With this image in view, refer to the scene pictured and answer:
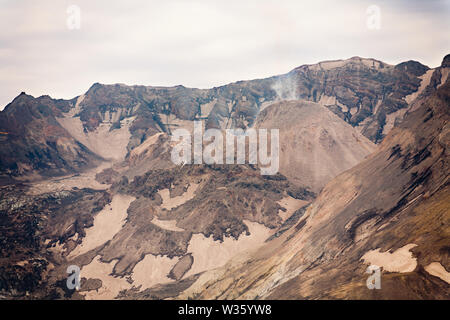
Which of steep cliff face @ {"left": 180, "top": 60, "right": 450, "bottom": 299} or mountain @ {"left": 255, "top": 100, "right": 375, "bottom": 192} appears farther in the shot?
mountain @ {"left": 255, "top": 100, "right": 375, "bottom": 192}

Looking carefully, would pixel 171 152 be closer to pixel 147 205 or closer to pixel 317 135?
pixel 147 205

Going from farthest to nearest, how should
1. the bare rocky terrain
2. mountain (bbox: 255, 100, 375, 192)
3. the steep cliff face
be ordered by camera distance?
mountain (bbox: 255, 100, 375, 192)
the bare rocky terrain
the steep cliff face

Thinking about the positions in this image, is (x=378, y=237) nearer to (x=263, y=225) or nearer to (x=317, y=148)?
(x=263, y=225)

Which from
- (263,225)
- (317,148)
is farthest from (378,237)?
(317,148)

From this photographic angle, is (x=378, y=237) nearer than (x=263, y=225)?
Yes

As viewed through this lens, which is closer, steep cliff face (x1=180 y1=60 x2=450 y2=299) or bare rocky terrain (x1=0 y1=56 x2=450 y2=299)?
steep cliff face (x1=180 y1=60 x2=450 y2=299)

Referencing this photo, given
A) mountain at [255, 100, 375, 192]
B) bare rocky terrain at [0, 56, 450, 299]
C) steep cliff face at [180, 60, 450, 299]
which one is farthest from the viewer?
mountain at [255, 100, 375, 192]

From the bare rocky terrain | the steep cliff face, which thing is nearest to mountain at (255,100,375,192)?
the bare rocky terrain

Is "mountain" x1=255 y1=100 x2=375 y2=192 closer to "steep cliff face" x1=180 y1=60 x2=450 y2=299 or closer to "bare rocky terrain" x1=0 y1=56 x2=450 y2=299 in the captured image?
"bare rocky terrain" x1=0 y1=56 x2=450 y2=299
